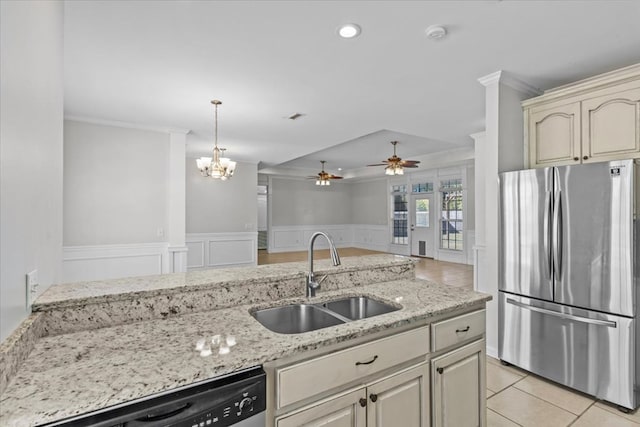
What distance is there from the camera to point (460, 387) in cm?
166

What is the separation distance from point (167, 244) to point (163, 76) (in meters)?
2.52

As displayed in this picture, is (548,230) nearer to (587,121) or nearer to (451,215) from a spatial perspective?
(587,121)

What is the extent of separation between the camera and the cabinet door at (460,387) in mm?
1563

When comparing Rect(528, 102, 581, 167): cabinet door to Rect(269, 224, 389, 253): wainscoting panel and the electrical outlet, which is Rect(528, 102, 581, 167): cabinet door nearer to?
the electrical outlet

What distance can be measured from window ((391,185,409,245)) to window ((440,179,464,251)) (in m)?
1.31

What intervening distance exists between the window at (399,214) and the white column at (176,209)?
276 inches

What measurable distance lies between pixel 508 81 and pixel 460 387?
2752 millimetres

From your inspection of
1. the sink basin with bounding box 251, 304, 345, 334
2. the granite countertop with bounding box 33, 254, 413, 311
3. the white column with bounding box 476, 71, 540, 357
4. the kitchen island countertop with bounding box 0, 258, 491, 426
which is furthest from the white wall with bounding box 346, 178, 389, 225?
the kitchen island countertop with bounding box 0, 258, 491, 426

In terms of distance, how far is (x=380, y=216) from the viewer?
10.8 metres

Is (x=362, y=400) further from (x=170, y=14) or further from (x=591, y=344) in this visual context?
(x=170, y=14)

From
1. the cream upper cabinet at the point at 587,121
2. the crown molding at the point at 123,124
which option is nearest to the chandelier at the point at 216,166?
the crown molding at the point at 123,124

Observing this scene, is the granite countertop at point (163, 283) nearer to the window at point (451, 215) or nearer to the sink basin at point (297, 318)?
the sink basin at point (297, 318)

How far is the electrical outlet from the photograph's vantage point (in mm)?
1145

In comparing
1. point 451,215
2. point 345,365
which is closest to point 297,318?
point 345,365
